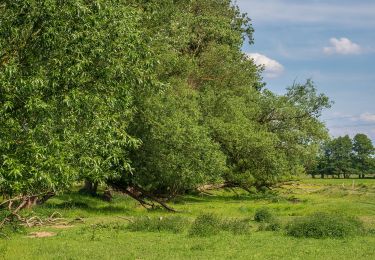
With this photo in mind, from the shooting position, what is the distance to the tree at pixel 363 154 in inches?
Result: 6757

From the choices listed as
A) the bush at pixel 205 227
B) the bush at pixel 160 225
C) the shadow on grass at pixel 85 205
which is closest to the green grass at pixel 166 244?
the bush at pixel 160 225

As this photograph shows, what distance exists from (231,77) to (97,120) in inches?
1505

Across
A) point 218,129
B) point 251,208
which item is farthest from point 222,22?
point 251,208

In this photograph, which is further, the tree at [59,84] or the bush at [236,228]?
the bush at [236,228]

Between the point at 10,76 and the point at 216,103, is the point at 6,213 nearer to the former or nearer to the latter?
the point at 10,76

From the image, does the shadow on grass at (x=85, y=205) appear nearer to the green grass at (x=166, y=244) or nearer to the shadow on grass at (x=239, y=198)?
the green grass at (x=166, y=244)

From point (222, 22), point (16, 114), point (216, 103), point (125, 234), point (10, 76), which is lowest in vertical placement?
point (125, 234)

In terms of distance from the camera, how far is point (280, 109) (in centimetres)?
5472

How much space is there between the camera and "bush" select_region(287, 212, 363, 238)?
2519 cm

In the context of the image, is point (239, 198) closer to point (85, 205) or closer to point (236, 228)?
point (85, 205)

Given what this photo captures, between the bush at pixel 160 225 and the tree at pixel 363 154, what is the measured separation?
154094 mm

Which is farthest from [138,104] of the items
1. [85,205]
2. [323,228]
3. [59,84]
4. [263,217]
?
[59,84]

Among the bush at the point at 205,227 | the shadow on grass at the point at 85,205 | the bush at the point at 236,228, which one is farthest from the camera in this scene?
the shadow on grass at the point at 85,205

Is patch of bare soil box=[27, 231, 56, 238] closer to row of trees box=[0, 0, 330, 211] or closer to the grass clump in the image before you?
row of trees box=[0, 0, 330, 211]
